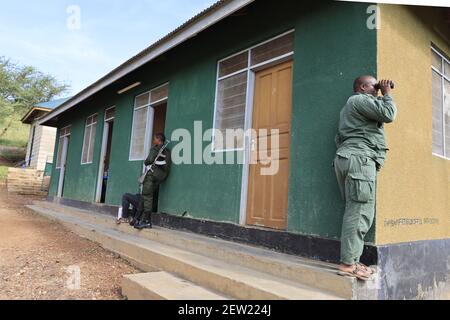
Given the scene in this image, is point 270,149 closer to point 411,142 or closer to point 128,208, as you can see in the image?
point 411,142

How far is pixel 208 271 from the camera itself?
11.9 ft

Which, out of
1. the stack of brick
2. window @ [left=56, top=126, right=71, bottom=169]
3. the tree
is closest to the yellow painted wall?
window @ [left=56, top=126, right=71, bottom=169]

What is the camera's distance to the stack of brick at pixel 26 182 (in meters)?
16.2

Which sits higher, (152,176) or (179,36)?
(179,36)

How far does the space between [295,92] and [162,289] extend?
104 inches

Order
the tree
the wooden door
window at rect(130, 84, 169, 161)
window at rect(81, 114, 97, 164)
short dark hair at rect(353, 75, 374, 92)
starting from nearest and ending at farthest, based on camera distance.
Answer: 1. short dark hair at rect(353, 75, 374, 92)
2. the wooden door
3. window at rect(130, 84, 169, 161)
4. window at rect(81, 114, 97, 164)
5. the tree

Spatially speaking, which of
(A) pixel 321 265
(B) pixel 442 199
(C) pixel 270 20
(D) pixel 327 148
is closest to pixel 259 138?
(D) pixel 327 148

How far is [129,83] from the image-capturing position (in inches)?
336

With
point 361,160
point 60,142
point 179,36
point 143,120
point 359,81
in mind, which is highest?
point 179,36

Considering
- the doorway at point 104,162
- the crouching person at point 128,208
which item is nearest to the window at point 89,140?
the doorway at point 104,162

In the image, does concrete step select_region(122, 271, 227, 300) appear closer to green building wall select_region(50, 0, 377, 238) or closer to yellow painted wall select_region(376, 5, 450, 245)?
green building wall select_region(50, 0, 377, 238)

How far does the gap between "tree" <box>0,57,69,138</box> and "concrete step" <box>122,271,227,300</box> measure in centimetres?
2712

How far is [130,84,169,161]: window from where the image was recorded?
742 centimetres

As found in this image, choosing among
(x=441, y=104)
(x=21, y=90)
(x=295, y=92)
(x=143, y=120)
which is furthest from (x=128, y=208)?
(x=21, y=90)
